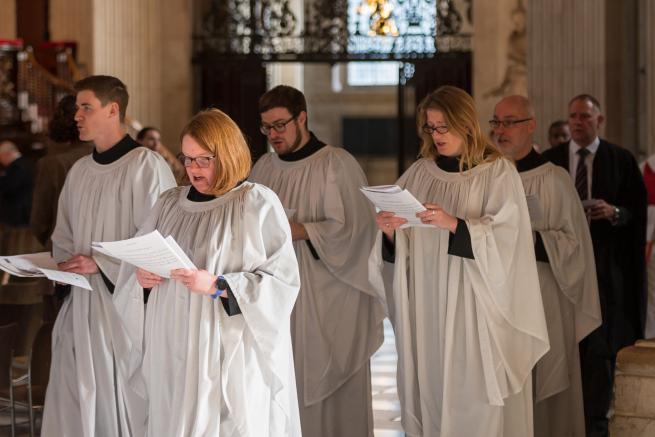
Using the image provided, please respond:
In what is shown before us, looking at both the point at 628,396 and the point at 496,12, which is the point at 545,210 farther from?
the point at 496,12

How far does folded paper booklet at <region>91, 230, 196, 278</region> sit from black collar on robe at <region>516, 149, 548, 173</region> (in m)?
2.82

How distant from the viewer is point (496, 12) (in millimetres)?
18172

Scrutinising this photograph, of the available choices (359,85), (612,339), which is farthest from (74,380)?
(359,85)

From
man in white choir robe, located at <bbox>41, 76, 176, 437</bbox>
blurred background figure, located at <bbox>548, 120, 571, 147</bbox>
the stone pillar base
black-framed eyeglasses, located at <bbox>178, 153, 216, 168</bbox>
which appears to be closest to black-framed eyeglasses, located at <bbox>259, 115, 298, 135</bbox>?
man in white choir robe, located at <bbox>41, 76, 176, 437</bbox>

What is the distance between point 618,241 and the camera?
8406 mm

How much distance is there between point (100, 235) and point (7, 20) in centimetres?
1345

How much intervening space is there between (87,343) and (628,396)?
2760 millimetres

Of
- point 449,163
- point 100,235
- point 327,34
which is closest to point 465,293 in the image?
point 449,163

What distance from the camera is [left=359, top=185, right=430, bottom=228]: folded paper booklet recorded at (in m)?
5.57

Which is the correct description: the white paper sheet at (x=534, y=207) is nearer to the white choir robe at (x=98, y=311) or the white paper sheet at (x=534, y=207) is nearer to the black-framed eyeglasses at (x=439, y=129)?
the black-framed eyeglasses at (x=439, y=129)

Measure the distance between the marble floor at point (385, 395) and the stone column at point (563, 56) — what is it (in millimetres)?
2988

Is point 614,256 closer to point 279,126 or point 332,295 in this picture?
point 332,295

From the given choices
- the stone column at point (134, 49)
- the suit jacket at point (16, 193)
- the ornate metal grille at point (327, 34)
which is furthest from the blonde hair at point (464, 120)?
the stone column at point (134, 49)

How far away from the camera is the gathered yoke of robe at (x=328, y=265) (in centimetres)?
701
